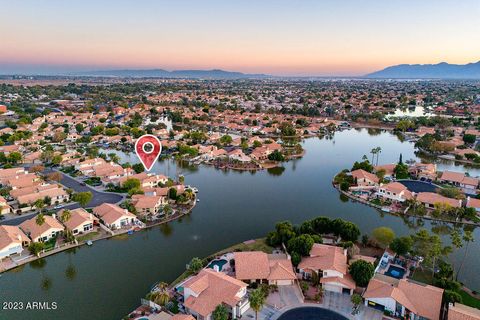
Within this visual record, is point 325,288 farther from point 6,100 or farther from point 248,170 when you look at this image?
point 6,100

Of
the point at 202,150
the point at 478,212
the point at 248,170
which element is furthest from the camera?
the point at 202,150

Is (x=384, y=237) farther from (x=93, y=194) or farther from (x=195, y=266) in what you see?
(x=93, y=194)

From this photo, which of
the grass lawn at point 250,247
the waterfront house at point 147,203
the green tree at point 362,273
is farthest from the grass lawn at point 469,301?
the waterfront house at point 147,203

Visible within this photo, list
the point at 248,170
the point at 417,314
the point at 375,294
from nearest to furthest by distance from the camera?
1. the point at 417,314
2. the point at 375,294
3. the point at 248,170

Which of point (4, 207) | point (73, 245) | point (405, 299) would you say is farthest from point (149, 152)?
point (405, 299)

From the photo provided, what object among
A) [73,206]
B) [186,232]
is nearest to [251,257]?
[186,232]

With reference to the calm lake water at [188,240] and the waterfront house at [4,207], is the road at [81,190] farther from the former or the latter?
the calm lake water at [188,240]
